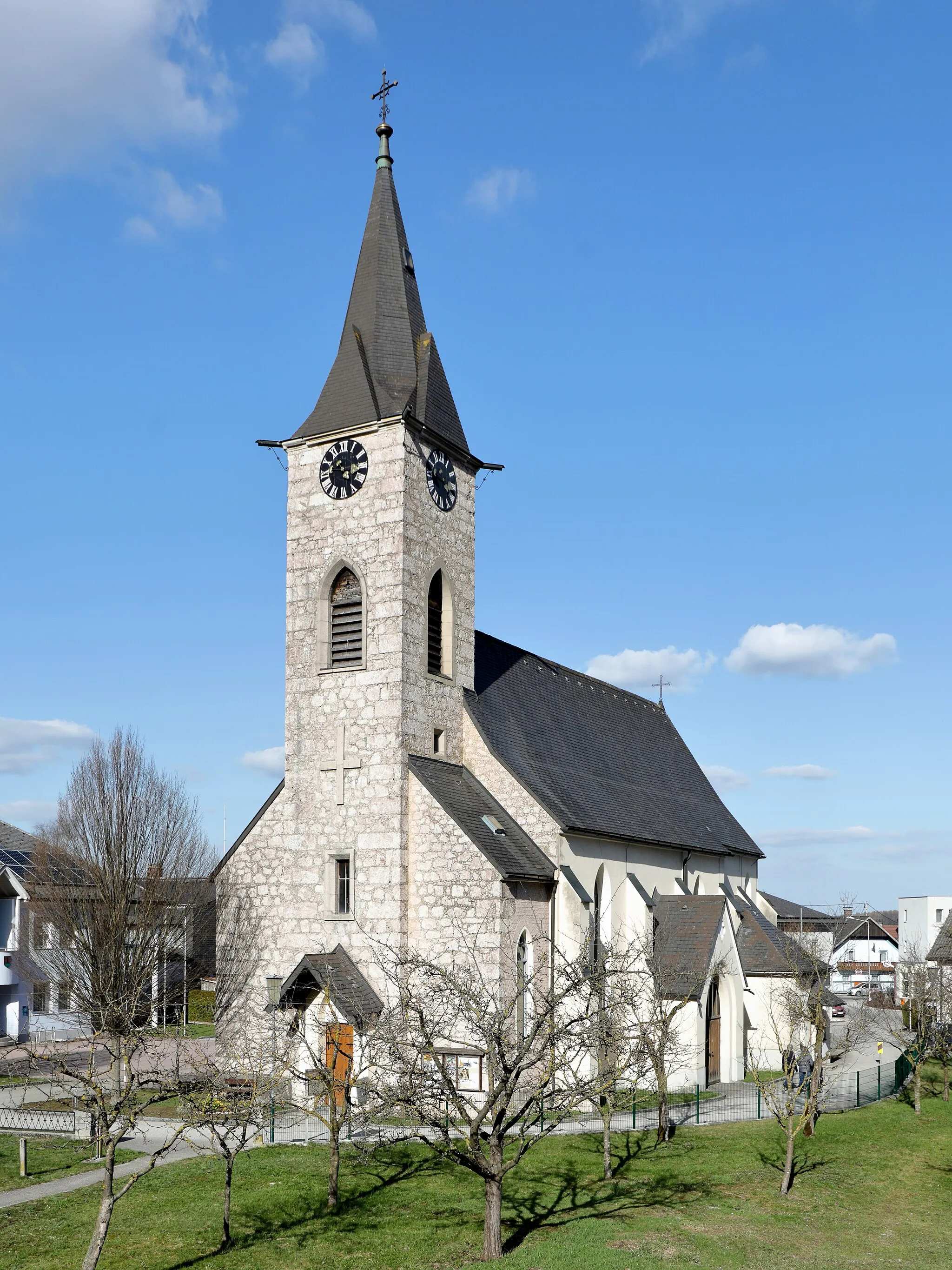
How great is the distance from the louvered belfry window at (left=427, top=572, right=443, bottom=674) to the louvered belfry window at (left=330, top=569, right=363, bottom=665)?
1890mm

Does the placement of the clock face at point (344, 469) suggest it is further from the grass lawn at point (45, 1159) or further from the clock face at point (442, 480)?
the grass lawn at point (45, 1159)

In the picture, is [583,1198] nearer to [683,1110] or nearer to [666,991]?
[683,1110]

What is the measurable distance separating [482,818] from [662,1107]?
8.35 meters

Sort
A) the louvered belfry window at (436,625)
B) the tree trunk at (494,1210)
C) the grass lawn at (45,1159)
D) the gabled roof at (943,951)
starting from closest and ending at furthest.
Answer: the tree trunk at (494,1210) < the grass lawn at (45,1159) < the louvered belfry window at (436,625) < the gabled roof at (943,951)

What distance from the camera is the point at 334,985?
2617cm

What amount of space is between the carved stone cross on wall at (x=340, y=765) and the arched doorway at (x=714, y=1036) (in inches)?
488

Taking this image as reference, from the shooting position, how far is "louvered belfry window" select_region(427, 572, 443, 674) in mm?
30781

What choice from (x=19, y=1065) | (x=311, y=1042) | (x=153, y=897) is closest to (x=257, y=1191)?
(x=311, y=1042)

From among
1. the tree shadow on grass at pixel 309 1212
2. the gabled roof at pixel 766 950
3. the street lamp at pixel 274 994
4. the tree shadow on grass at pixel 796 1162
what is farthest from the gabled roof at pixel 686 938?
the tree shadow on grass at pixel 309 1212

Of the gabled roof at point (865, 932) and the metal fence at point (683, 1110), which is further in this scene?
the gabled roof at point (865, 932)

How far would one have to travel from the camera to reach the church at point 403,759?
91.2ft

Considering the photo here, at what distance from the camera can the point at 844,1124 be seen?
27.8 m

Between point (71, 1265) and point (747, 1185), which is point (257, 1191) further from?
point (747, 1185)

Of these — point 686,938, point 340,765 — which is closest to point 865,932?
point 686,938
